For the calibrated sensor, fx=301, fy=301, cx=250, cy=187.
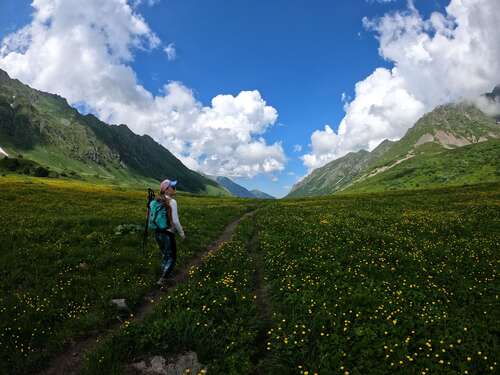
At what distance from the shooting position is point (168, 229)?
12.4m

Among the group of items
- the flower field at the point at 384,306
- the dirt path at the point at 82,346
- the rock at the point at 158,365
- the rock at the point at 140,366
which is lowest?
the dirt path at the point at 82,346

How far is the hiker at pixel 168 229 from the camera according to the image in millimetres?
12320

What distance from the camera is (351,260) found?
1480 centimetres

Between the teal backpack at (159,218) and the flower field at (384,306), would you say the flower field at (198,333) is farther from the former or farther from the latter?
the teal backpack at (159,218)

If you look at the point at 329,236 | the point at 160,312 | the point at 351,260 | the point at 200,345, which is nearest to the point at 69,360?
the point at 160,312

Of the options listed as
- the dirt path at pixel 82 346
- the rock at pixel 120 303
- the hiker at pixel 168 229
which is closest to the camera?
the dirt path at pixel 82 346

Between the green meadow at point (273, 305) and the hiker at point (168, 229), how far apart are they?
3.94ft

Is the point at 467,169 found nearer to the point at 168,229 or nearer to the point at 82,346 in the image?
the point at 168,229

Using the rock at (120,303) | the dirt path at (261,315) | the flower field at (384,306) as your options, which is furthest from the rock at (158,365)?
the rock at (120,303)

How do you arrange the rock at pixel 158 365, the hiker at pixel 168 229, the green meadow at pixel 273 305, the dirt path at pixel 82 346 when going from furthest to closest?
the hiker at pixel 168 229
the dirt path at pixel 82 346
the green meadow at pixel 273 305
the rock at pixel 158 365

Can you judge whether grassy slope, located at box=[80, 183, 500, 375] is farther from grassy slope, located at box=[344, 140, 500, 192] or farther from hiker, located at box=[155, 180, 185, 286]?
grassy slope, located at box=[344, 140, 500, 192]

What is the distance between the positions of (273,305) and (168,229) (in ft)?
17.0

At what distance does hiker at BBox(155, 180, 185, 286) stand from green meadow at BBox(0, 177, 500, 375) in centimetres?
120

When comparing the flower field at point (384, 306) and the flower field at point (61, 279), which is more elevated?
the flower field at point (384, 306)
